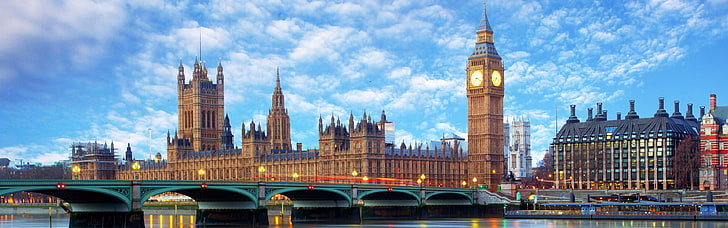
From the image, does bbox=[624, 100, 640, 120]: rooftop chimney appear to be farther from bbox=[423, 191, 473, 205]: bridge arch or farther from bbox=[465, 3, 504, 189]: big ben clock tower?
bbox=[423, 191, 473, 205]: bridge arch

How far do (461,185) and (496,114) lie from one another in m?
12.0

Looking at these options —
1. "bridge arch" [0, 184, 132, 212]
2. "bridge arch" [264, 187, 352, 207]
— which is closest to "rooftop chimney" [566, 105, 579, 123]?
"bridge arch" [264, 187, 352, 207]

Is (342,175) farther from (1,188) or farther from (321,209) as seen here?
(1,188)

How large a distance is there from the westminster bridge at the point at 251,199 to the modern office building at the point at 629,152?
2487 centimetres

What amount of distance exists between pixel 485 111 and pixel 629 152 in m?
21.5

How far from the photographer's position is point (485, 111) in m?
151

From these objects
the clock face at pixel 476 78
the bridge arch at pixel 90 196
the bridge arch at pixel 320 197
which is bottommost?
the bridge arch at pixel 320 197

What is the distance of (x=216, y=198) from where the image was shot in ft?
320

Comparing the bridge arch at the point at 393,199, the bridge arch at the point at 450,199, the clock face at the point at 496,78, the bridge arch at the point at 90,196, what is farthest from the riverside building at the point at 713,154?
the bridge arch at the point at 90,196

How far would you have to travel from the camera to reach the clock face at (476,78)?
152m

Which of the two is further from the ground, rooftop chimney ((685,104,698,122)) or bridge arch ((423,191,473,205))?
rooftop chimney ((685,104,698,122))

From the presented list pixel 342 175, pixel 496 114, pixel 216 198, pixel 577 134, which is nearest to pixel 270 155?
pixel 342 175

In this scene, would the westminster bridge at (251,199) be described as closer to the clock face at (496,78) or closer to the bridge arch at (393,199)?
the bridge arch at (393,199)

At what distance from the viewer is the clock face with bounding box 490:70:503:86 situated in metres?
152
